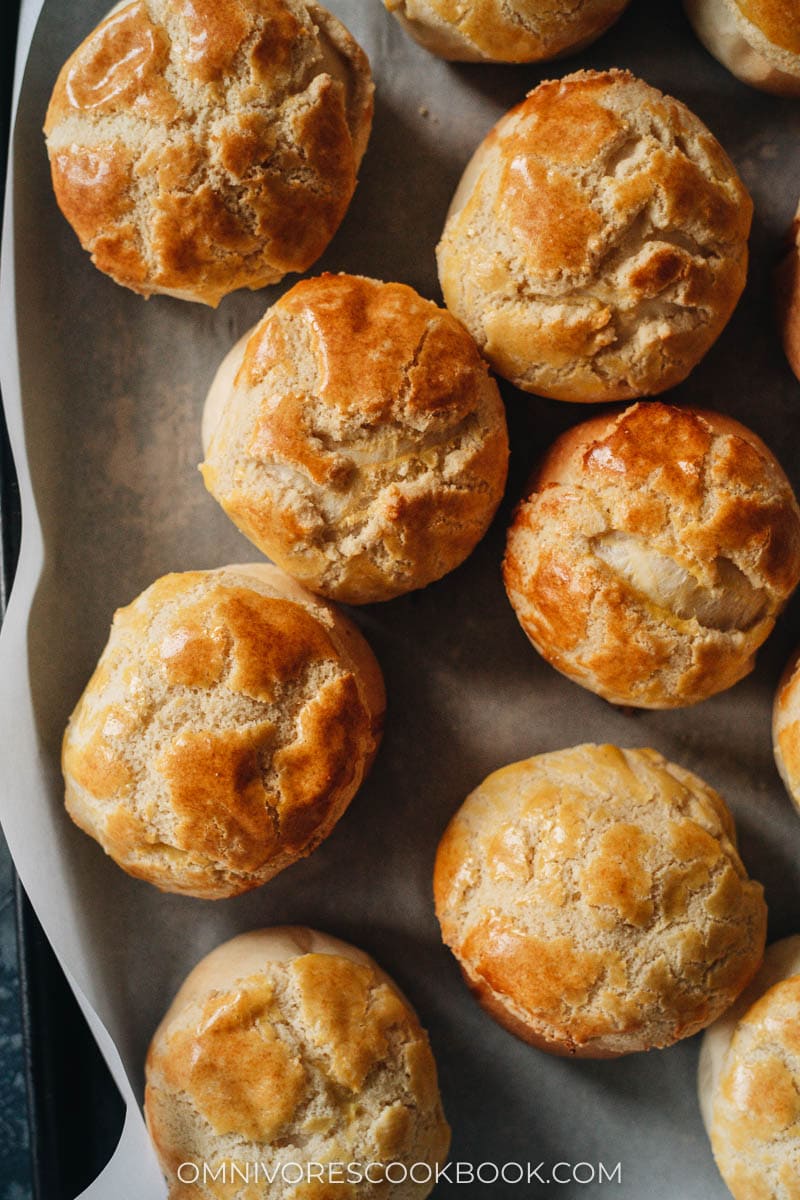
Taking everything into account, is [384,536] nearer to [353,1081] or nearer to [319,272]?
[319,272]

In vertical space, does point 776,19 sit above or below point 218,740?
above

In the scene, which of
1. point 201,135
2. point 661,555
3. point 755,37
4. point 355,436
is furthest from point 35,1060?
point 755,37

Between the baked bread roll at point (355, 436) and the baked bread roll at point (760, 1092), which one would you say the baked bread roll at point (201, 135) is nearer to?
the baked bread roll at point (355, 436)

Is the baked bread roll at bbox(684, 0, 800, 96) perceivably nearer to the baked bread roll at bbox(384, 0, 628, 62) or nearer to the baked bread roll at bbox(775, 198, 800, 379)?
the baked bread roll at bbox(384, 0, 628, 62)

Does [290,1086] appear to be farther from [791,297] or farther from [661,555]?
[791,297]

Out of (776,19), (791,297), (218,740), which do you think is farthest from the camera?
(791,297)

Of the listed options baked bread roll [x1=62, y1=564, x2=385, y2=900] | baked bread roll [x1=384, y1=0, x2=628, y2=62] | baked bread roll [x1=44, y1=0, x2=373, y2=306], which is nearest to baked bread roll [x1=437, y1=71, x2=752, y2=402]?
baked bread roll [x1=384, y1=0, x2=628, y2=62]
